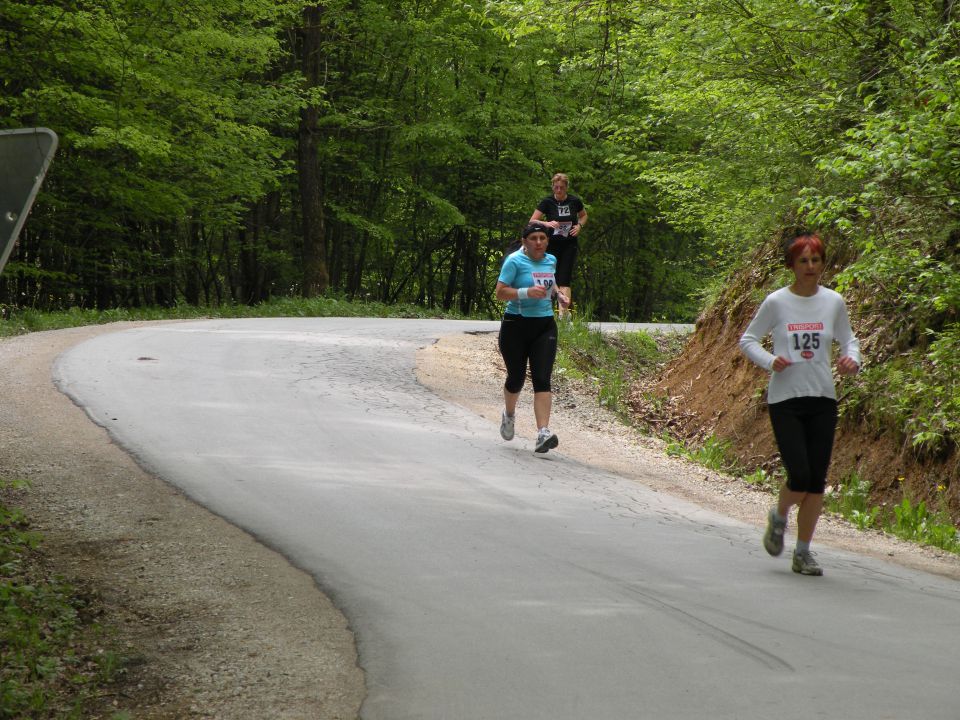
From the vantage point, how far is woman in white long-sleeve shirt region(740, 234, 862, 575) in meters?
5.98

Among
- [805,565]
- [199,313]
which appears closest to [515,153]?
[199,313]

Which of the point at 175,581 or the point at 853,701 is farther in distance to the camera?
the point at 175,581

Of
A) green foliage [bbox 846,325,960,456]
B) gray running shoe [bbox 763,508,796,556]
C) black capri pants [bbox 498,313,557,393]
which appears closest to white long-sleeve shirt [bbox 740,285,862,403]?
gray running shoe [bbox 763,508,796,556]

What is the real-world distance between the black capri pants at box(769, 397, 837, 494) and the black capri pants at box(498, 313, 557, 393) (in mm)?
3647

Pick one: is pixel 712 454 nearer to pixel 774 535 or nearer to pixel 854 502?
pixel 854 502

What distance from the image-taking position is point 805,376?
19.6ft

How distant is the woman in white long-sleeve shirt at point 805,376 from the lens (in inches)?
235

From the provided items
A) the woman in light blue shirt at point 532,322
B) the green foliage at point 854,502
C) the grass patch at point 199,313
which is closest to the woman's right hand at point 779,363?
the green foliage at point 854,502

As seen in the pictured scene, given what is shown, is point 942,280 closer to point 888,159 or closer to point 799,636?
point 888,159

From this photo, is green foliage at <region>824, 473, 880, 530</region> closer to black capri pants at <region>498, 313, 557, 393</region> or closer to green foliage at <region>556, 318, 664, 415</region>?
black capri pants at <region>498, 313, 557, 393</region>

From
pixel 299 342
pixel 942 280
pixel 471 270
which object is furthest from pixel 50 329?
pixel 471 270

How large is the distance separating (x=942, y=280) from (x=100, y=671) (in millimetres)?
7419

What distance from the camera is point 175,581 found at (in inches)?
215

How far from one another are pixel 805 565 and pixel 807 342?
131 cm
